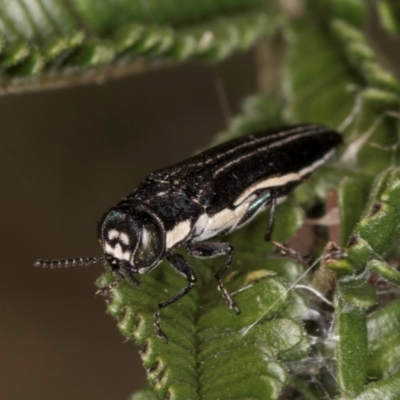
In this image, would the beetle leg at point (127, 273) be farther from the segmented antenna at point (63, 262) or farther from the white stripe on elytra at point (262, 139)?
the white stripe on elytra at point (262, 139)

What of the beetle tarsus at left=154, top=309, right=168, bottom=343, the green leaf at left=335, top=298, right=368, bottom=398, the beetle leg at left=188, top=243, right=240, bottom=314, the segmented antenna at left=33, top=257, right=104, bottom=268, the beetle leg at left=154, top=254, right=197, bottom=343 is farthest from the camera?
the segmented antenna at left=33, top=257, right=104, bottom=268

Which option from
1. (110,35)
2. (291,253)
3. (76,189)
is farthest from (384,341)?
(76,189)

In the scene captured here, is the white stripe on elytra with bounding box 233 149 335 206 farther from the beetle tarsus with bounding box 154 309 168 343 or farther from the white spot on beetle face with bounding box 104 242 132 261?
the beetle tarsus with bounding box 154 309 168 343

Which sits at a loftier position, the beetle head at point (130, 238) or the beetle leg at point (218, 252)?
the beetle head at point (130, 238)

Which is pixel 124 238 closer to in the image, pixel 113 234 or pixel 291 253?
pixel 113 234

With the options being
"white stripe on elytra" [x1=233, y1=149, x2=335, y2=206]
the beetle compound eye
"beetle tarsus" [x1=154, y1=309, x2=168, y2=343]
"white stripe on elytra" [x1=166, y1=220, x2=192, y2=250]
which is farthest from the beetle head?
"white stripe on elytra" [x1=233, y1=149, x2=335, y2=206]

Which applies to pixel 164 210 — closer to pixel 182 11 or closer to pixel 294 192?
pixel 294 192

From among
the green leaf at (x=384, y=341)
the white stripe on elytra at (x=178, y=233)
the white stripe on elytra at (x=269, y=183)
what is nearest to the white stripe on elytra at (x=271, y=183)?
the white stripe on elytra at (x=269, y=183)
